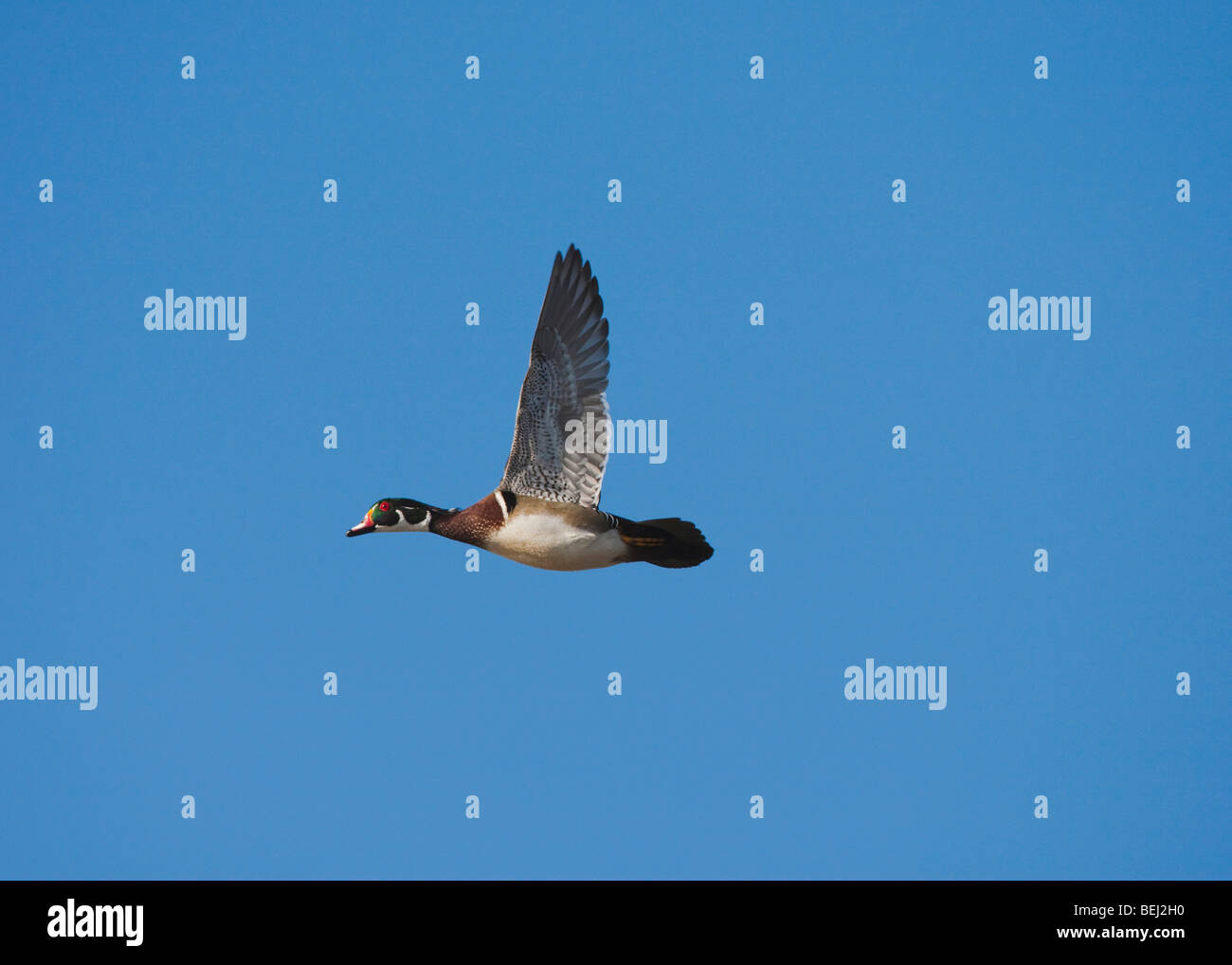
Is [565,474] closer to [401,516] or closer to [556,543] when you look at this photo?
[556,543]

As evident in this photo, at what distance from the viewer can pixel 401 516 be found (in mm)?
13070

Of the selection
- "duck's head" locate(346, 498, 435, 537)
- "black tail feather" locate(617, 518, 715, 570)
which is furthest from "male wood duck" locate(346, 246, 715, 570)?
"duck's head" locate(346, 498, 435, 537)

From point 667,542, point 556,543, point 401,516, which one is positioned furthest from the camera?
point 401,516

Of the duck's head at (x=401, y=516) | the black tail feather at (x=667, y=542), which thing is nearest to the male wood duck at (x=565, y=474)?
the black tail feather at (x=667, y=542)

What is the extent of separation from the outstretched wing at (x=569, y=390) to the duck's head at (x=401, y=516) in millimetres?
1028

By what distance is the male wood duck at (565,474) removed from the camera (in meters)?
12.3

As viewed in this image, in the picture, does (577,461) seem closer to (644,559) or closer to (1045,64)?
(644,559)

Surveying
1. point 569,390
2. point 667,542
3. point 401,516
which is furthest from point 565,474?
point 401,516

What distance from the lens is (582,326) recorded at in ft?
40.5

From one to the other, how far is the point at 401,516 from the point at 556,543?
1.44 metres

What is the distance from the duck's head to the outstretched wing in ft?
3.37

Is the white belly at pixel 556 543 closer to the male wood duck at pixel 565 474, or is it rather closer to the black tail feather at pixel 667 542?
the male wood duck at pixel 565 474

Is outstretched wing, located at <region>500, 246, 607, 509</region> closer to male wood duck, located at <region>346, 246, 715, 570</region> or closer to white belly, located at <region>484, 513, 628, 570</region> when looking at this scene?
male wood duck, located at <region>346, 246, 715, 570</region>

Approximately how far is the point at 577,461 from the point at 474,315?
2.23 metres
